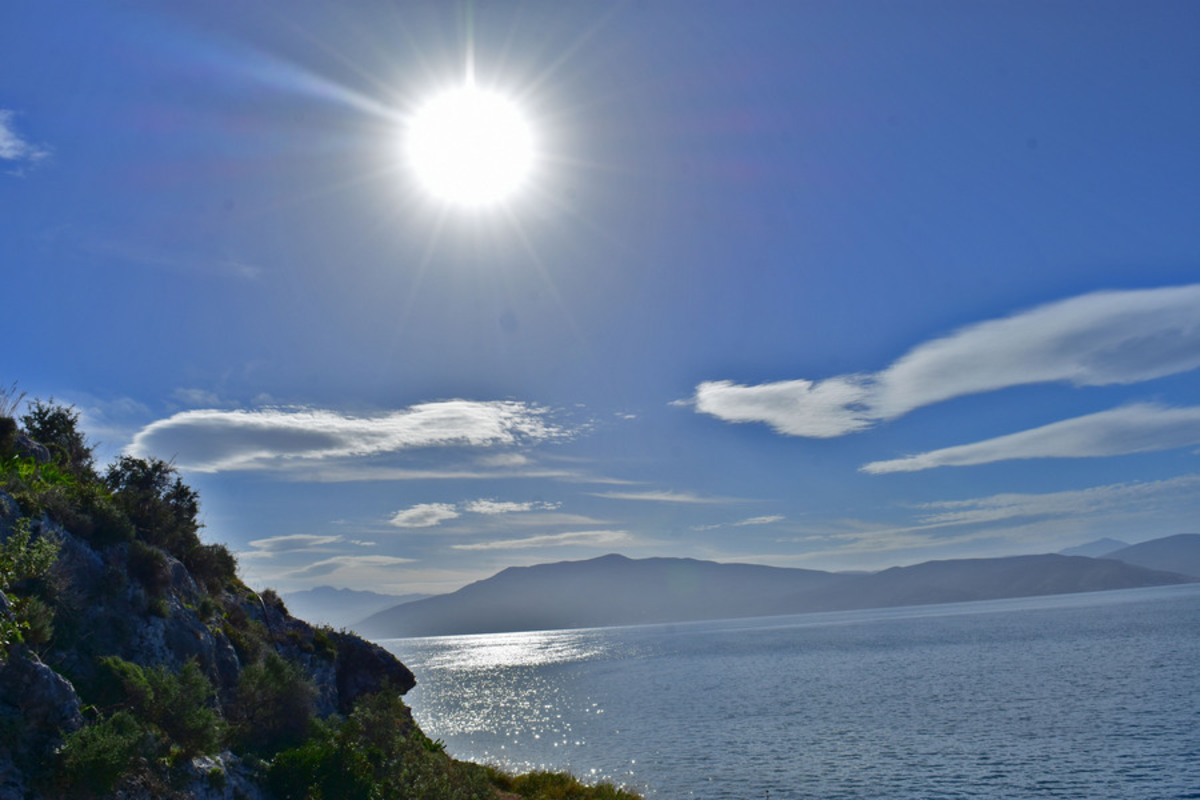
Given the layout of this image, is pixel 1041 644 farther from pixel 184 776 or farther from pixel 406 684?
pixel 184 776

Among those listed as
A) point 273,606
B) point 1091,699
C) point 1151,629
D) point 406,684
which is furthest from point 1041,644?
point 273,606

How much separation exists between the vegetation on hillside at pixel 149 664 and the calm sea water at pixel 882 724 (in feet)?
74.3

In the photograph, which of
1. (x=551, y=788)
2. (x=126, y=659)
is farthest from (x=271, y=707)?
(x=551, y=788)

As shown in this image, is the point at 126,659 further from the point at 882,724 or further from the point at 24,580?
the point at 882,724

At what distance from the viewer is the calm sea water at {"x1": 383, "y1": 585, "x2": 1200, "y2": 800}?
1587 inches

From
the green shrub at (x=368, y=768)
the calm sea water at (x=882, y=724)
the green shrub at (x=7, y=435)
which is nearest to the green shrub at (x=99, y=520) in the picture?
the green shrub at (x=7, y=435)

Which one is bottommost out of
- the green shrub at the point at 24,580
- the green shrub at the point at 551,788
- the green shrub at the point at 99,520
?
the green shrub at the point at 551,788

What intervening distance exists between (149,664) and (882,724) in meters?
57.7

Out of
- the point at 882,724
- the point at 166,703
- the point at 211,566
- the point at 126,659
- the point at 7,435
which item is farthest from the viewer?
the point at 882,724

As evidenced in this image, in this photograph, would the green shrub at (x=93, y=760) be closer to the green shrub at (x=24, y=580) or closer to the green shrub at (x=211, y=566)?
the green shrub at (x=24, y=580)

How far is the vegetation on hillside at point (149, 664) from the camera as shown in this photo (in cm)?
1528

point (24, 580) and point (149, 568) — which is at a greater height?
point (149, 568)

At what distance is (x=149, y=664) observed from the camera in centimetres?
2109

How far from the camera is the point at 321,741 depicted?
24.6 meters
